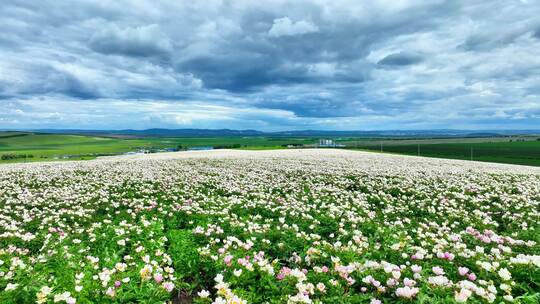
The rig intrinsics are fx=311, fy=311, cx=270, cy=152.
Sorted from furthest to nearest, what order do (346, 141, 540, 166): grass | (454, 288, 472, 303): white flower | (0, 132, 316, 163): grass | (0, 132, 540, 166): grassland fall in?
(0, 132, 316, 163): grass → (0, 132, 540, 166): grassland → (346, 141, 540, 166): grass → (454, 288, 472, 303): white flower

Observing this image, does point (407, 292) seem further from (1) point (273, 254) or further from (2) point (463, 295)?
(1) point (273, 254)

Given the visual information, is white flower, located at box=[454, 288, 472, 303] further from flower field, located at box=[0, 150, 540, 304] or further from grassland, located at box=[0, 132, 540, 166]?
grassland, located at box=[0, 132, 540, 166]

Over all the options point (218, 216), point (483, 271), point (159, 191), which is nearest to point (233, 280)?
point (483, 271)

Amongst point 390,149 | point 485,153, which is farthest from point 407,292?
point 390,149

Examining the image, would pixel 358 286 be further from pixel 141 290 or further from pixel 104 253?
pixel 104 253

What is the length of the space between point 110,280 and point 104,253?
225 centimetres

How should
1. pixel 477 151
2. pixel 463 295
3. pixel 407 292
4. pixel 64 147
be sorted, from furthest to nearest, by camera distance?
pixel 64 147 → pixel 477 151 → pixel 407 292 → pixel 463 295

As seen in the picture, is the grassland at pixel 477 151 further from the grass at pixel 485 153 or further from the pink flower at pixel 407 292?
the pink flower at pixel 407 292

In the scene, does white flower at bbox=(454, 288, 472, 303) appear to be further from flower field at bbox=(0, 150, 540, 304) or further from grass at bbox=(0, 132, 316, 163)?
grass at bbox=(0, 132, 316, 163)

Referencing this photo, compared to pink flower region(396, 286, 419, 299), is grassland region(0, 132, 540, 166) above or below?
below

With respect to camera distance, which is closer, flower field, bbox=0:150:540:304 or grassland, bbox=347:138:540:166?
flower field, bbox=0:150:540:304

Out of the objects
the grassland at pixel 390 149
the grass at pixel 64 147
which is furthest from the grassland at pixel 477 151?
the grass at pixel 64 147

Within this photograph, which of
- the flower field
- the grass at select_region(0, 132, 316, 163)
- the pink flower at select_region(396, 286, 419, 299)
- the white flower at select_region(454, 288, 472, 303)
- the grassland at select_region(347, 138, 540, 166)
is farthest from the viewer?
the grass at select_region(0, 132, 316, 163)

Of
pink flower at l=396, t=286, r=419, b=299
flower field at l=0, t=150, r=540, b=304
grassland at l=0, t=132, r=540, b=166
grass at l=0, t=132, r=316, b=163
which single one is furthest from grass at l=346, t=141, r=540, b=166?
pink flower at l=396, t=286, r=419, b=299
